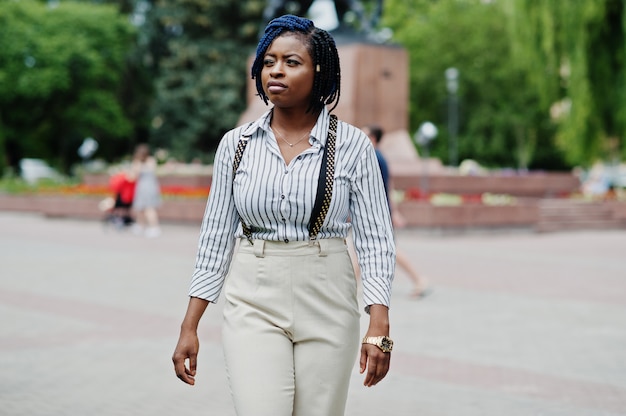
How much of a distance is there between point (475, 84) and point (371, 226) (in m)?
47.9

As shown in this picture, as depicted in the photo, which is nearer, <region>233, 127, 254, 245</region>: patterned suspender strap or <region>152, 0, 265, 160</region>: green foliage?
<region>233, 127, 254, 245</region>: patterned suspender strap

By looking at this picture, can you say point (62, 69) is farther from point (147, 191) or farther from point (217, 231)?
point (217, 231)

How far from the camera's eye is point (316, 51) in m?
2.80

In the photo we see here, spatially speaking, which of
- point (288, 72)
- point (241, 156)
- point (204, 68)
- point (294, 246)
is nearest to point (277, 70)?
point (288, 72)

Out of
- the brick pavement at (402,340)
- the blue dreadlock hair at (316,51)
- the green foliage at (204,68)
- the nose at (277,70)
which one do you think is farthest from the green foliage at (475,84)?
the nose at (277,70)

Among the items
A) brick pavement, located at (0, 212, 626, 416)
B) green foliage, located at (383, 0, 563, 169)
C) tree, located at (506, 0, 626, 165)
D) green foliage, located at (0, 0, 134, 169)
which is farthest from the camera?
green foliage, located at (383, 0, 563, 169)

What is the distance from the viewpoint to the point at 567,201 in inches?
1005

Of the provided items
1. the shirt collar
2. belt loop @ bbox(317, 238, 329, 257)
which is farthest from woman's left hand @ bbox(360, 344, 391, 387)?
the shirt collar

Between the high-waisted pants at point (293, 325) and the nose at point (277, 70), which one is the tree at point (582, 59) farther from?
the high-waisted pants at point (293, 325)

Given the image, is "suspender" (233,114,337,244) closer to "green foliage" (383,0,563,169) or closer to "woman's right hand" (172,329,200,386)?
"woman's right hand" (172,329,200,386)

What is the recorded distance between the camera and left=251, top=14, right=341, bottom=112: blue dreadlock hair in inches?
110

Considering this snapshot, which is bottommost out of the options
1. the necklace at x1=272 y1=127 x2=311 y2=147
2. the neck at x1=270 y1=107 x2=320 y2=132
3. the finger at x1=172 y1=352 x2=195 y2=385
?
the finger at x1=172 y1=352 x2=195 y2=385

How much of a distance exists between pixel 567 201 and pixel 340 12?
7685 millimetres

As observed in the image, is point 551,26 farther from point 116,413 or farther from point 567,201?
point 116,413
